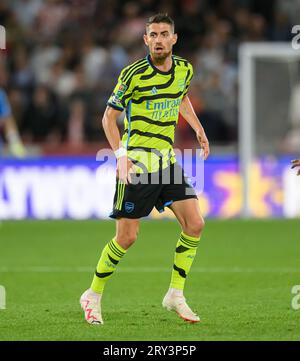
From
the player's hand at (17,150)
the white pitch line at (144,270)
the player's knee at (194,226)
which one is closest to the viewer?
the player's knee at (194,226)

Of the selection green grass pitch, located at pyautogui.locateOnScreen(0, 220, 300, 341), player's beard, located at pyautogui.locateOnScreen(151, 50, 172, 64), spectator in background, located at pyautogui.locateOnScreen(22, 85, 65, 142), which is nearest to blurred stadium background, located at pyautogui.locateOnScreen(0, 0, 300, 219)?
spectator in background, located at pyautogui.locateOnScreen(22, 85, 65, 142)

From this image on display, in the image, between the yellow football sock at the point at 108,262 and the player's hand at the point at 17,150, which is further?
the player's hand at the point at 17,150

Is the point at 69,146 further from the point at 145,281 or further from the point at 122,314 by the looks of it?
the point at 122,314

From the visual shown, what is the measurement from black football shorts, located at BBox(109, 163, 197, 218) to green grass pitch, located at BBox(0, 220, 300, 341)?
2.81 feet

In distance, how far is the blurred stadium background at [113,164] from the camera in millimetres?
9312

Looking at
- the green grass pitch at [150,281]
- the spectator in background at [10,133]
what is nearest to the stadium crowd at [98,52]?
the spectator in background at [10,133]

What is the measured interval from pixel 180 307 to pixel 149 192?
3.03 feet

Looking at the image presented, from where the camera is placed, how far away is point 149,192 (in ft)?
24.6

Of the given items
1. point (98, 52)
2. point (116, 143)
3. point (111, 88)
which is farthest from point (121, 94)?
point (98, 52)

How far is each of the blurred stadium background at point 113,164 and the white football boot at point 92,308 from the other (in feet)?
0.61

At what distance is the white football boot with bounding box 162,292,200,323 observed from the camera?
289 inches

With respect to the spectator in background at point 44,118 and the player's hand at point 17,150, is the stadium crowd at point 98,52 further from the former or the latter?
the player's hand at point 17,150

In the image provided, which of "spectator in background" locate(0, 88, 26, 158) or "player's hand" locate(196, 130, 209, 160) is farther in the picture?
"spectator in background" locate(0, 88, 26, 158)

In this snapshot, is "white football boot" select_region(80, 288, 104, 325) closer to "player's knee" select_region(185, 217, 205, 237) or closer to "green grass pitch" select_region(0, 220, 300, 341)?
"green grass pitch" select_region(0, 220, 300, 341)
